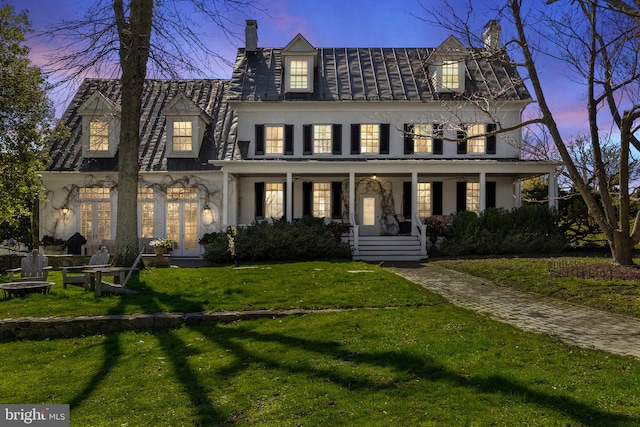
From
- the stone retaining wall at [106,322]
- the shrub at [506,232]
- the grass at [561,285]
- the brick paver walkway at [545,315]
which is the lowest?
the stone retaining wall at [106,322]

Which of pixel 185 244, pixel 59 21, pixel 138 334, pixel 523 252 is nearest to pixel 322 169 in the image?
pixel 185 244

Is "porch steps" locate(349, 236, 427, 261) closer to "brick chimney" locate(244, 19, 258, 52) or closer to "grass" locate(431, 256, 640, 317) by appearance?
"grass" locate(431, 256, 640, 317)

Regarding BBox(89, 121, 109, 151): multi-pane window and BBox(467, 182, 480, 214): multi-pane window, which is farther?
BBox(467, 182, 480, 214): multi-pane window

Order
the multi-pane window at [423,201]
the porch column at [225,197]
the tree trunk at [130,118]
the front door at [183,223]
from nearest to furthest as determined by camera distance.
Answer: the tree trunk at [130,118]
the porch column at [225,197]
the front door at [183,223]
the multi-pane window at [423,201]

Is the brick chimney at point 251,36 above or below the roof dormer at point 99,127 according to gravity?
above

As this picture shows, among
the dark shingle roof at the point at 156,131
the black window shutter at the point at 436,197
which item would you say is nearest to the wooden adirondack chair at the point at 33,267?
the dark shingle roof at the point at 156,131

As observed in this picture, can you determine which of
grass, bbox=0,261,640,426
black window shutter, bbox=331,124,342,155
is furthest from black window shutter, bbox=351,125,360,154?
grass, bbox=0,261,640,426

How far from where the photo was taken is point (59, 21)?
472 inches

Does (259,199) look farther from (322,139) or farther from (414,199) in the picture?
(414,199)

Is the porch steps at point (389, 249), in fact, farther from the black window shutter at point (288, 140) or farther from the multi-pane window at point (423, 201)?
the black window shutter at point (288, 140)

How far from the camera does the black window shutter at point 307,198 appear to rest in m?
21.1

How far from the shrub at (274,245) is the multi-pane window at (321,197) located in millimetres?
3678

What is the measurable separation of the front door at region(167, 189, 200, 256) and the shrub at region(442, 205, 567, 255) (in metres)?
10.8
